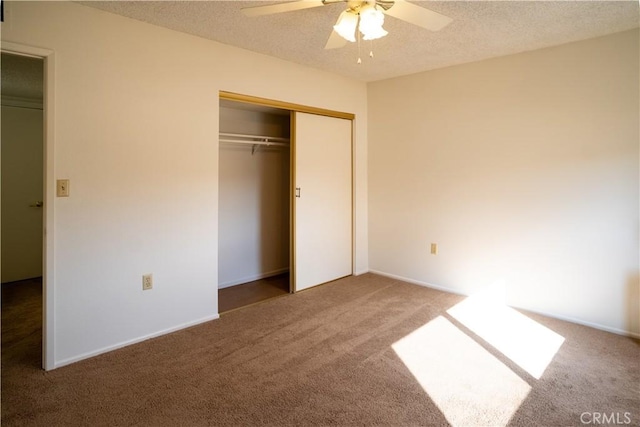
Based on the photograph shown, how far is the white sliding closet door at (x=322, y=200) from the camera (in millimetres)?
3715

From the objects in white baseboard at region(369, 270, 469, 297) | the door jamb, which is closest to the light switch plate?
the door jamb

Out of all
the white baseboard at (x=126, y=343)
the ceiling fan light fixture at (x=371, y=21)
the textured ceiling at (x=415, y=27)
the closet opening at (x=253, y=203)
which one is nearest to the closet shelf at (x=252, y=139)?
the closet opening at (x=253, y=203)

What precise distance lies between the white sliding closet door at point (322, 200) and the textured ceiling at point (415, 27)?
786 mm

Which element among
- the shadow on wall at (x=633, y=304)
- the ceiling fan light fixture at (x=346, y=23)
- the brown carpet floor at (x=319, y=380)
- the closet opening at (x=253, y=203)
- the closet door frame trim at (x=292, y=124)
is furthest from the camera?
the closet opening at (x=253, y=203)

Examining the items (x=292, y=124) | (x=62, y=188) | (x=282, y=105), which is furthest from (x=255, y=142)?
(x=62, y=188)

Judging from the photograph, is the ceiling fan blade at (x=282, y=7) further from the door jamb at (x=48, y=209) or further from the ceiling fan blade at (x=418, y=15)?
the door jamb at (x=48, y=209)

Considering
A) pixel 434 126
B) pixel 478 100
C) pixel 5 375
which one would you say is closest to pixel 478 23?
pixel 478 100

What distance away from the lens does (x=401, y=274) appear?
4141mm

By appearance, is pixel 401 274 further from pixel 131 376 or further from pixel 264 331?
pixel 131 376

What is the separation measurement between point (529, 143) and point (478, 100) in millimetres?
646

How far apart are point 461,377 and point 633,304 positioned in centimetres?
165

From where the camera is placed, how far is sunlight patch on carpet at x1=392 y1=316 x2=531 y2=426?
1837 millimetres

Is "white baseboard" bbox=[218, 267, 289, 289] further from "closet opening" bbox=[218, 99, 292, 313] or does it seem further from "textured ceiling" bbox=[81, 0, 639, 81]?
"textured ceiling" bbox=[81, 0, 639, 81]

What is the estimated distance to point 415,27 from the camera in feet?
8.48
